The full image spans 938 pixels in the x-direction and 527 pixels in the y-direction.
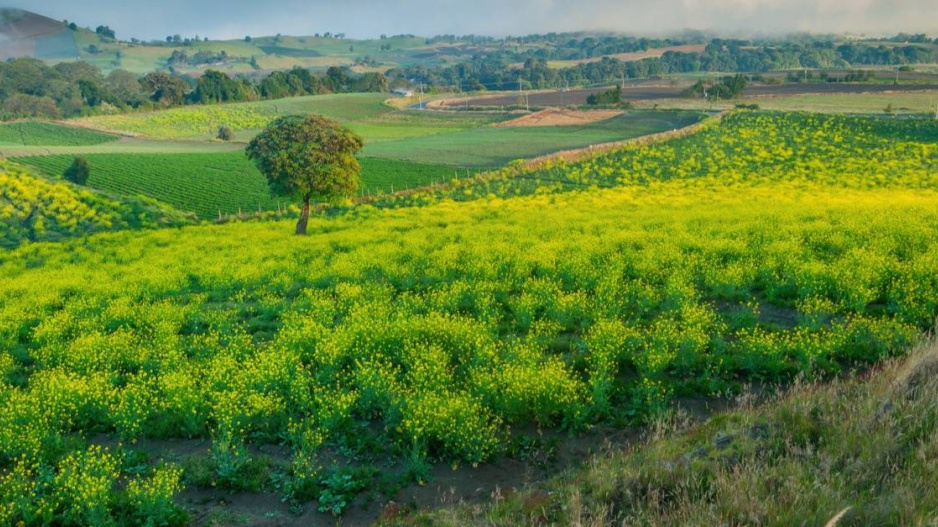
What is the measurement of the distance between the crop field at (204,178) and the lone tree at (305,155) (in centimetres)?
1902

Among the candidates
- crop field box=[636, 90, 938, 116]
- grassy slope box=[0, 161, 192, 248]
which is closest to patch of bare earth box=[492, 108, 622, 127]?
crop field box=[636, 90, 938, 116]

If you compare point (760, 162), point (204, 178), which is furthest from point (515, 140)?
point (204, 178)

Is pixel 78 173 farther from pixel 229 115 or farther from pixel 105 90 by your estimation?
pixel 105 90

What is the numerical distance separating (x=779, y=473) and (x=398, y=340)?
9902 millimetres

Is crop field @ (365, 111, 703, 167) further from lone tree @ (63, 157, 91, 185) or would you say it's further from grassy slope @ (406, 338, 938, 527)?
grassy slope @ (406, 338, 938, 527)

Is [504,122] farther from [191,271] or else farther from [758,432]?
[758,432]

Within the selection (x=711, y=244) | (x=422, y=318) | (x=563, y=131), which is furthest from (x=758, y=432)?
(x=563, y=131)

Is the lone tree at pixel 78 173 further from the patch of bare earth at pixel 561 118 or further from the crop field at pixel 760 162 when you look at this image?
A: the patch of bare earth at pixel 561 118

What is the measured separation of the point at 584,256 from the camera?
77.6 ft

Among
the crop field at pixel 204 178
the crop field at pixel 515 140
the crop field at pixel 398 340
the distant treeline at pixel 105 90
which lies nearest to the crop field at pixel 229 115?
the distant treeline at pixel 105 90

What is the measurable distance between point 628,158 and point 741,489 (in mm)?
63848

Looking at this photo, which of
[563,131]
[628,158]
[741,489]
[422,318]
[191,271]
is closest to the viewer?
[741,489]

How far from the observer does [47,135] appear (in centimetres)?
10069

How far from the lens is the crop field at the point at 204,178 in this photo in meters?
58.1
